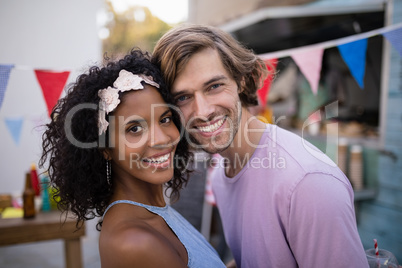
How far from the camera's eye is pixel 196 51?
6.45 feet

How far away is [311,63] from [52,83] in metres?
2.54

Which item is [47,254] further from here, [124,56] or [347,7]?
[347,7]

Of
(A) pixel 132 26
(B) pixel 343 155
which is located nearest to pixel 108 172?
(B) pixel 343 155

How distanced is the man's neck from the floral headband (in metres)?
0.72

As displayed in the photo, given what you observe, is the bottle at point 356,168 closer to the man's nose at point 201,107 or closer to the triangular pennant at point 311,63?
the triangular pennant at point 311,63

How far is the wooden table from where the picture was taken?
9.85ft

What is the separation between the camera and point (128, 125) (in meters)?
1.60

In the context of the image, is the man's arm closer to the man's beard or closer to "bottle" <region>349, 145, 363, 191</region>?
the man's beard

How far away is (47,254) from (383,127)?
206 inches

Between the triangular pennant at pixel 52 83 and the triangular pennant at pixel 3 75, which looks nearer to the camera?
the triangular pennant at pixel 3 75

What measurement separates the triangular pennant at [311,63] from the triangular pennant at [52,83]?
2.31 metres

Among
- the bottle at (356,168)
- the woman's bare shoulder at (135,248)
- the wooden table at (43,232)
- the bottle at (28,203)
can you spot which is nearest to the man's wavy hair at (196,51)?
the woman's bare shoulder at (135,248)

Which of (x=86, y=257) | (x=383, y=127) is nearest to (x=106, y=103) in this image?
(x=383, y=127)

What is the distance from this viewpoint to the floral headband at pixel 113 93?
1569mm
